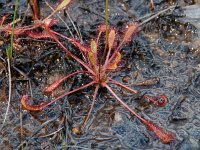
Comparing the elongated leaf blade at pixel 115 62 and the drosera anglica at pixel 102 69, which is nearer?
the drosera anglica at pixel 102 69

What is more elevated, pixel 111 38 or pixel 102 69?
pixel 111 38

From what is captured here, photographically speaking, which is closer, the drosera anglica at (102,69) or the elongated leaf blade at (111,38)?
the drosera anglica at (102,69)

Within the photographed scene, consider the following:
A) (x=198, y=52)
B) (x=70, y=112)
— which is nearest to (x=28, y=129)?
(x=70, y=112)

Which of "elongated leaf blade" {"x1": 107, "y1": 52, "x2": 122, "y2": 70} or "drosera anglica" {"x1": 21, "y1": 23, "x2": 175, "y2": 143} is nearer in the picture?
"drosera anglica" {"x1": 21, "y1": 23, "x2": 175, "y2": 143}

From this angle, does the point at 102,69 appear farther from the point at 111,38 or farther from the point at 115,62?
the point at 111,38

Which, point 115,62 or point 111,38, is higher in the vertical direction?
point 111,38

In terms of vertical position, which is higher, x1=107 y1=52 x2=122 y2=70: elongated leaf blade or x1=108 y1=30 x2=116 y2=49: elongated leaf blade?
x1=108 y1=30 x2=116 y2=49: elongated leaf blade

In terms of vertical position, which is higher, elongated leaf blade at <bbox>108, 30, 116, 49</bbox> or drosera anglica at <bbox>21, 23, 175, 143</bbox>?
elongated leaf blade at <bbox>108, 30, 116, 49</bbox>

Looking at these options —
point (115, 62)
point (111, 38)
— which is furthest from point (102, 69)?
point (111, 38)

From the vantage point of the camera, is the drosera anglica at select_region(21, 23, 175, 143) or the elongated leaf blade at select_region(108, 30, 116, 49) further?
the elongated leaf blade at select_region(108, 30, 116, 49)

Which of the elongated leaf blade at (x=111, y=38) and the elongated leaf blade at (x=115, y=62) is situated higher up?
the elongated leaf blade at (x=111, y=38)

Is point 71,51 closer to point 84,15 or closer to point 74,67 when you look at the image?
point 74,67

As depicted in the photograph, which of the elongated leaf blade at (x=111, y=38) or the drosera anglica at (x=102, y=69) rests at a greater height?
the elongated leaf blade at (x=111, y=38)
